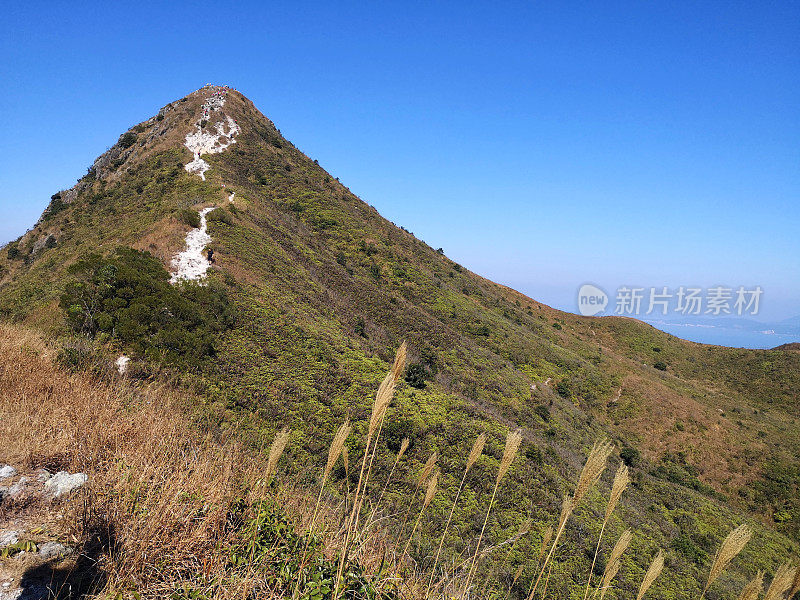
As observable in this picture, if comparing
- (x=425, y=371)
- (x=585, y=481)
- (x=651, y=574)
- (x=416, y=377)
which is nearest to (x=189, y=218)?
(x=416, y=377)

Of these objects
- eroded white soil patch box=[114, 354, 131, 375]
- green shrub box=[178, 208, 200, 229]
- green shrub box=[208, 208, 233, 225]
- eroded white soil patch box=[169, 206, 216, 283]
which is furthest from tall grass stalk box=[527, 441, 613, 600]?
green shrub box=[208, 208, 233, 225]

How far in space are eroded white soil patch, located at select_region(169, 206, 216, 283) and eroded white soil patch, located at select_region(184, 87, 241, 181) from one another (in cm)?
1467

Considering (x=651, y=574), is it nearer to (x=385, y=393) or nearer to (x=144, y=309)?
(x=385, y=393)

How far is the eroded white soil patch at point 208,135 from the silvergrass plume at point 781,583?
37.1 meters

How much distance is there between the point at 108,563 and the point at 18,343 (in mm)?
5284

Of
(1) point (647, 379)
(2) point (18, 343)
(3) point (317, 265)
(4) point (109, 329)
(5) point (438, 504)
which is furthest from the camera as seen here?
(1) point (647, 379)

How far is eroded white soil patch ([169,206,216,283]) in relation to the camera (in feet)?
54.4

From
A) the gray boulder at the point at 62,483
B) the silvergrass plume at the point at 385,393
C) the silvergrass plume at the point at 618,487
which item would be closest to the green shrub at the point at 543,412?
the silvergrass plume at the point at 618,487

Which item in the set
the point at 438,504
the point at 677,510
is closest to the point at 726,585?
the point at 677,510

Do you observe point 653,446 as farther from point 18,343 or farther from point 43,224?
point 43,224

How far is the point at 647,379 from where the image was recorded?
35.4 metres

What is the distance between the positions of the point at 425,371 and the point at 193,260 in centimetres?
1297

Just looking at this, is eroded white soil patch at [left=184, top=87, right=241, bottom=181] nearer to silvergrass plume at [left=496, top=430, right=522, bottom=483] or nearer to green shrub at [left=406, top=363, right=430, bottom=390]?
green shrub at [left=406, top=363, right=430, bottom=390]

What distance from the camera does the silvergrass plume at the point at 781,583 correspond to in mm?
2193
